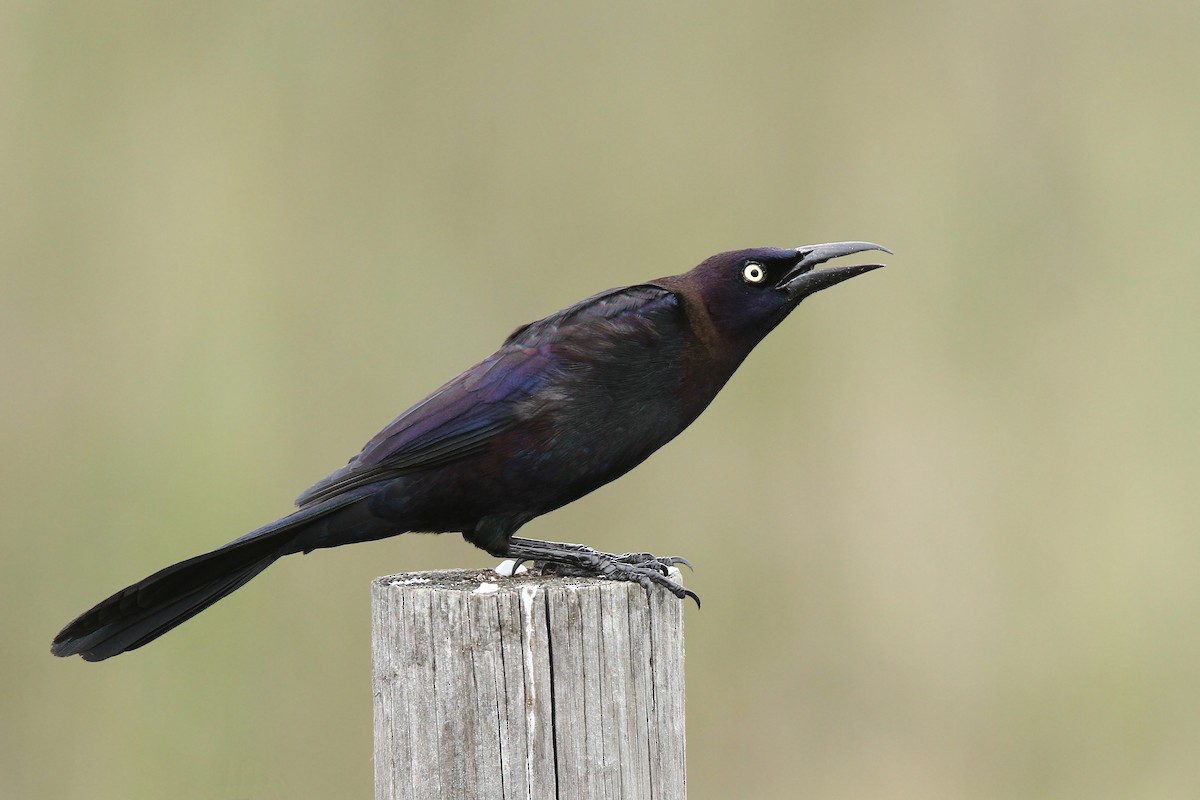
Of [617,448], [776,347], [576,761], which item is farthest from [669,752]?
[776,347]

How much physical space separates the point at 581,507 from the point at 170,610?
2353 mm

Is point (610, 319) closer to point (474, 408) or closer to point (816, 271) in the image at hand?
point (474, 408)

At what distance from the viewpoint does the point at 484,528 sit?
3.07 meters

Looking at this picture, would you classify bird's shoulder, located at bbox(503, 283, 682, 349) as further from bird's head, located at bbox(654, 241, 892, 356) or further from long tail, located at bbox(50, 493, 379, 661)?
long tail, located at bbox(50, 493, 379, 661)

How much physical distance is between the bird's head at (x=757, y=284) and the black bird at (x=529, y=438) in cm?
8

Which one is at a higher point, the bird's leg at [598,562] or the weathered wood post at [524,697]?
the bird's leg at [598,562]

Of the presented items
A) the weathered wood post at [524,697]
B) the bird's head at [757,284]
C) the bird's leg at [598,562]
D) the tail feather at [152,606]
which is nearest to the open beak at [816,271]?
the bird's head at [757,284]

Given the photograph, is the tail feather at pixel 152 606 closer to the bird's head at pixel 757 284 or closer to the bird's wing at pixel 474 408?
the bird's wing at pixel 474 408

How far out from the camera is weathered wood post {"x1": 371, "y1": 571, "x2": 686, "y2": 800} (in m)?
2.29

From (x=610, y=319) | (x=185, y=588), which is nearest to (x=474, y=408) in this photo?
(x=610, y=319)

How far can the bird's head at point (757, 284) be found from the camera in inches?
128

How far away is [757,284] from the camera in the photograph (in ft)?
10.7

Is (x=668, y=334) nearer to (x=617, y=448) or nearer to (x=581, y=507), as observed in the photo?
(x=617, y=448)

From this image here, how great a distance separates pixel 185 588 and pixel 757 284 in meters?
1.61
